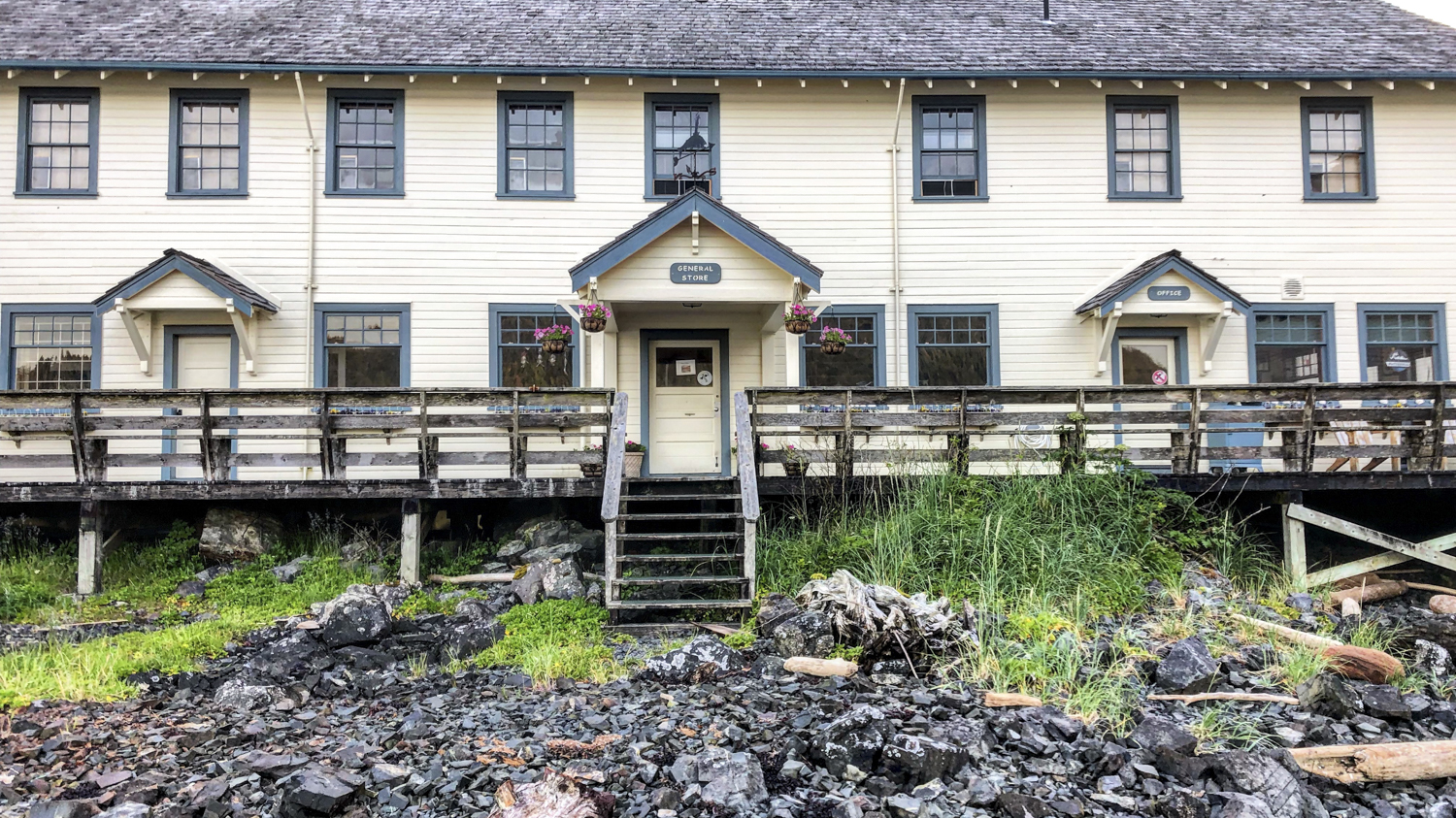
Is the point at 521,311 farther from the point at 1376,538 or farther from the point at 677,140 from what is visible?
the point at 1376,538

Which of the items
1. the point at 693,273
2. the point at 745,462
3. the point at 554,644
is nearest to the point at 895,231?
the point at 693,273

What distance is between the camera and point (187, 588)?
8.60 metres

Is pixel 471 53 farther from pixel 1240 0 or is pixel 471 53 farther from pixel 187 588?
pixel 1240 0

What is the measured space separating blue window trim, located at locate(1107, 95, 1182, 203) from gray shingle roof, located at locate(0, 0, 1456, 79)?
1.69ft

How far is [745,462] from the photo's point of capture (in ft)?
25.8

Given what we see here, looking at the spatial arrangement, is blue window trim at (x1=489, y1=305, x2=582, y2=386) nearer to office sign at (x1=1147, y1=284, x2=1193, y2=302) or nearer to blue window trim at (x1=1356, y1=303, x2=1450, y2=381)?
office sign at (x1=1147, y1=284, x2=1193, y2=302)

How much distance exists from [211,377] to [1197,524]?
11.7 metres

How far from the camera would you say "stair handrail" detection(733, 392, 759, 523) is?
7.39 meters

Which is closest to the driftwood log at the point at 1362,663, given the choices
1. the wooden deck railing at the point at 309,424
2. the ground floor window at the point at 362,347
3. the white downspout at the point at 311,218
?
the wooden deck railing at the point at 309,424

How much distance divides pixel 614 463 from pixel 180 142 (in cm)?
783

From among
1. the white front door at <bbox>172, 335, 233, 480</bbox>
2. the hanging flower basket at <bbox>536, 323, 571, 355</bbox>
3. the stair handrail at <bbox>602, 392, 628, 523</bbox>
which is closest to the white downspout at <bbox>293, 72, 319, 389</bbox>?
the white front door at <bbox>172, 335, 233, 480</bbox>

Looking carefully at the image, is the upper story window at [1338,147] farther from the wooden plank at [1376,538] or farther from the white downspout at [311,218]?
the white downspout at [311,218]

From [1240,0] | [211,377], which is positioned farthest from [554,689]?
[1240,0]

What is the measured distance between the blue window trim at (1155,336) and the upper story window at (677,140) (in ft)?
18.7
